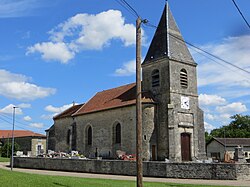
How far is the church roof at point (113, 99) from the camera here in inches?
1329

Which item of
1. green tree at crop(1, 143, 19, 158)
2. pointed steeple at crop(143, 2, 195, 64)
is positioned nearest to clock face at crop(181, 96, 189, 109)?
pointed steeple at crop(143, 2, 195, 64)

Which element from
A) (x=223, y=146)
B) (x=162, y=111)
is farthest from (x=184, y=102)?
(x=223, y=146)

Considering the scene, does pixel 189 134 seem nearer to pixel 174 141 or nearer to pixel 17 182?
pixel 174 141

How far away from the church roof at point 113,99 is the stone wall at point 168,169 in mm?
8263

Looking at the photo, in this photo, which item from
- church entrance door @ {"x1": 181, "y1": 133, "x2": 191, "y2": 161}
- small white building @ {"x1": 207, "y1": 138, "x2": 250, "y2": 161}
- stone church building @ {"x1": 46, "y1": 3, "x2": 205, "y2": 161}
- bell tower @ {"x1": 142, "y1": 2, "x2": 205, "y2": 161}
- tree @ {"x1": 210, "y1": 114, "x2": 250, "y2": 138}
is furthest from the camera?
tree @ {"x1": 210, "y1": 114, "x2": 250, "y2": 138}

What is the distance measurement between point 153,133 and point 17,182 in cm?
1880

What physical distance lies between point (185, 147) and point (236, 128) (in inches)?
2275

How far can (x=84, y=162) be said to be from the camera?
1120 inches

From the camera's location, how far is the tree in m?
79.4

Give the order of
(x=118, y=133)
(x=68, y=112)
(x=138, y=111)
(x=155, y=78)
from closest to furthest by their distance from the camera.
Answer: (x=138, y=111) → (x=155, y=78) → (x=118, y=133) → (x=68, y=112)

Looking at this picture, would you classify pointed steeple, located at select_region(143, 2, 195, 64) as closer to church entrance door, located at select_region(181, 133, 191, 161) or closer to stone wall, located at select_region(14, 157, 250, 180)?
church entrance door, located at select_region(181, 133, 191, 161)

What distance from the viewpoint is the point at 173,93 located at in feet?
106

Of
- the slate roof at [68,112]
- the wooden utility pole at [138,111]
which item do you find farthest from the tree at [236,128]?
the wooden utility pole at [138,111]

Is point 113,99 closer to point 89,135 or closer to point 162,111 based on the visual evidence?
point 89,135
